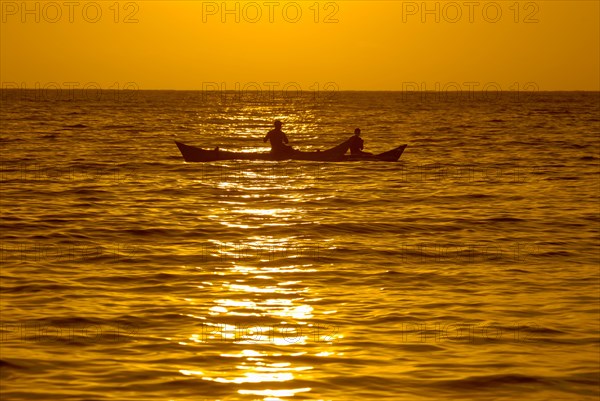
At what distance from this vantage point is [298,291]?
1325 centimetres

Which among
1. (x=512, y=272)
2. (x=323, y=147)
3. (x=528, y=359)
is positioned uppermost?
(x=323, y=147)

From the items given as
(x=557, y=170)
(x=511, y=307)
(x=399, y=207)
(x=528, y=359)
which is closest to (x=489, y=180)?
(x=557, y=170)

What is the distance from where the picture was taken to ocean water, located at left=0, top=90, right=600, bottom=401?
942 centimetres

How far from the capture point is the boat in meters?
33.1

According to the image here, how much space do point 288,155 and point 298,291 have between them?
2006 cm

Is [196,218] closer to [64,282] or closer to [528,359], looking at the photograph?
[64,282]

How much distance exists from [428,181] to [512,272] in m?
15.9

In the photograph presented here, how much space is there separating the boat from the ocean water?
4.13 metres

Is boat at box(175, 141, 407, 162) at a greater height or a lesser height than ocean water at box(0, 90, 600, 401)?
greater

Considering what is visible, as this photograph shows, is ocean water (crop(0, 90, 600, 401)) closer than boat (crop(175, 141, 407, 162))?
Yes

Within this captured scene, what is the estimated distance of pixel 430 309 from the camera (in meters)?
12.2

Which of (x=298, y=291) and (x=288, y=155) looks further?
(x=288, y=155)

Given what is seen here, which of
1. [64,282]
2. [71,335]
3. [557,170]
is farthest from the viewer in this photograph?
[557,170]

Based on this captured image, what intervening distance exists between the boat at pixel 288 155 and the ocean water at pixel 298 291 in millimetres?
4133
